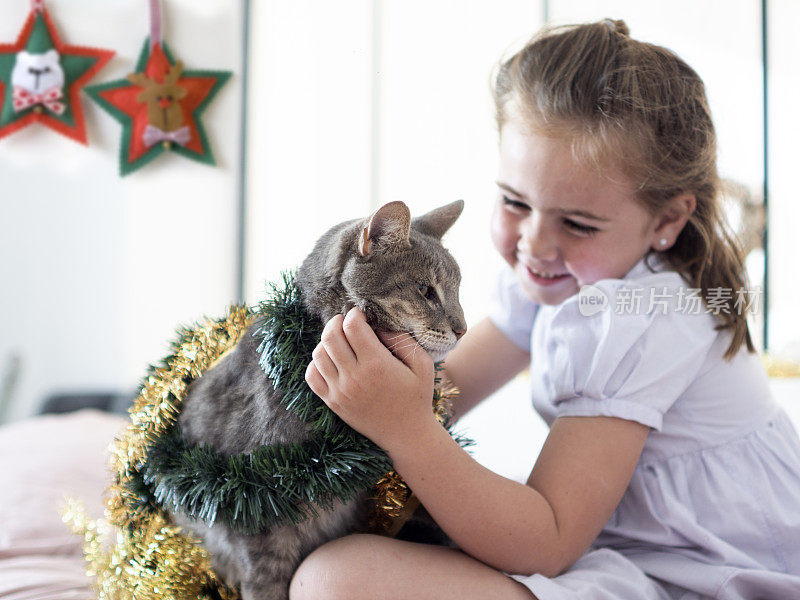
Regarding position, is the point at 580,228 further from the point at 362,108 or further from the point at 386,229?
the point at 362,108

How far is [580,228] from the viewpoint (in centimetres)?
93

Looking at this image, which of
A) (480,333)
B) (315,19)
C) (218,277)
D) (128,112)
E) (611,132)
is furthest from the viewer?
(218,277)

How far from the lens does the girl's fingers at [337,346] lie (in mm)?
652

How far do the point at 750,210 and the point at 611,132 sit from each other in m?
1.43

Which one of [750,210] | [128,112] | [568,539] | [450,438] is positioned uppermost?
[128,112]

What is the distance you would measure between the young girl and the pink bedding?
52 cm

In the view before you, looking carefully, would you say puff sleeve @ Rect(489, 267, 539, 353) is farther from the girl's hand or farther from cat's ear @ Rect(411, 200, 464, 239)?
the girl's hand

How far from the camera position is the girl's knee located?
0.67 m

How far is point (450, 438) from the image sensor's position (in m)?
0.71

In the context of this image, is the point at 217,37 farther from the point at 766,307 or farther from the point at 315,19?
the point at 766,307

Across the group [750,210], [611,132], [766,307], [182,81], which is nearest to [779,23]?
[750,210]

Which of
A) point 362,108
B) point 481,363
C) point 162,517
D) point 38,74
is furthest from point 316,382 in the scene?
point 38,74

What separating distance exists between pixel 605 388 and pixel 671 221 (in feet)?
1.06

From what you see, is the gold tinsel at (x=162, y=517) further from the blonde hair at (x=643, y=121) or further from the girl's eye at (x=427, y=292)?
the blonde hair at (x=643, y=121)
